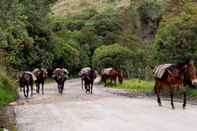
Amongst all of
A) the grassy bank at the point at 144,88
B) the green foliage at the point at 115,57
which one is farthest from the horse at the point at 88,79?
the green foliage at the point at 115,57

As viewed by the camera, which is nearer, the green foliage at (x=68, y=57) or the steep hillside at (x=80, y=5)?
the green foliage at (x=68, y=57)

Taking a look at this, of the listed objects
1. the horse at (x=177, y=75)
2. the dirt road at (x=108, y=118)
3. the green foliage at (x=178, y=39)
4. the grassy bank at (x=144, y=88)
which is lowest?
the grassy bank at (x=144, y=88)

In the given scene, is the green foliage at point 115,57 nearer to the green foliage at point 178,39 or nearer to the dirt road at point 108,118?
the green foliage at point 178,39

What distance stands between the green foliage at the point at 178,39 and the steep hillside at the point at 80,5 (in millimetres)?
82468

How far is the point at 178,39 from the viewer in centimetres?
3231

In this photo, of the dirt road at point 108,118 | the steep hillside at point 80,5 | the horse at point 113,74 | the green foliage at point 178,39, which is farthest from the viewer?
the steep hillside at point 80,5

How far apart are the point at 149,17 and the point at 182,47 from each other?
72.9 metres

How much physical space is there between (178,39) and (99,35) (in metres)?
68.6

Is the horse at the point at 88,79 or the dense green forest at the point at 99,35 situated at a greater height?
the dense green forest at the point at 99,35

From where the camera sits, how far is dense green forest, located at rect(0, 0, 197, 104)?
105 ft

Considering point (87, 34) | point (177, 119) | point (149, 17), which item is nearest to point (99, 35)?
point (87, 34)

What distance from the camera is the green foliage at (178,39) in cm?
3164

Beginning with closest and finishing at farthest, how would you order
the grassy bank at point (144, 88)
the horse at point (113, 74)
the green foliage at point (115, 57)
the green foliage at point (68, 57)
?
the grassy bank at point (144, 88)
the horse at point (113, 74)
the green foliage at point (115, 57)
the green foliage at point (68, 57)

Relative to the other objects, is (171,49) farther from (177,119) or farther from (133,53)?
(133,53)
